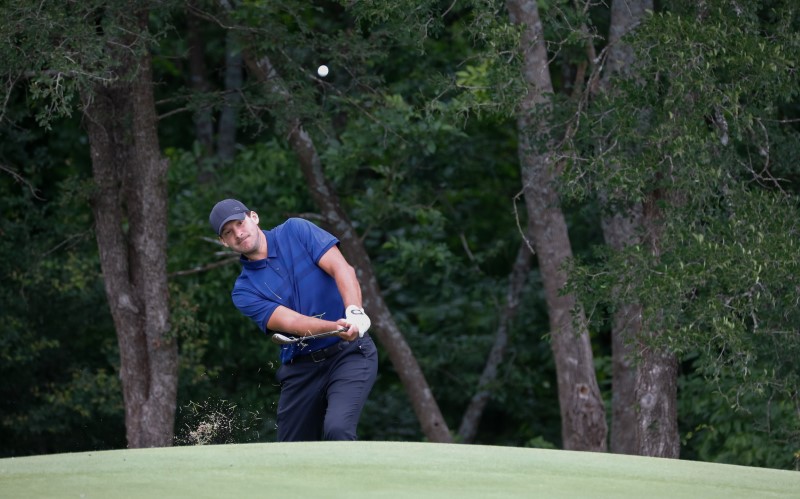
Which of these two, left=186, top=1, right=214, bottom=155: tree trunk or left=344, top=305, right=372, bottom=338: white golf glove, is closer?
left=344, top=305, right=372, bottom=338: white golf glove

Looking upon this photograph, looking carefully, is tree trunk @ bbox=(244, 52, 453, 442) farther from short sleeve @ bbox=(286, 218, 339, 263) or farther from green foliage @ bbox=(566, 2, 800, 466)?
short sleeve @ bbox=(286, 218, 339, 263)

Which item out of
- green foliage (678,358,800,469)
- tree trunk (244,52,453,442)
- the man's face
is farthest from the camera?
tree trunk (244,52,453,442)

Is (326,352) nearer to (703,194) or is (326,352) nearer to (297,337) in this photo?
(297,337)

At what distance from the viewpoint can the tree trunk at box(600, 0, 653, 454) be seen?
29.3ft

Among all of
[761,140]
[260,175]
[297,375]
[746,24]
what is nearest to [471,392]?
[260,175]

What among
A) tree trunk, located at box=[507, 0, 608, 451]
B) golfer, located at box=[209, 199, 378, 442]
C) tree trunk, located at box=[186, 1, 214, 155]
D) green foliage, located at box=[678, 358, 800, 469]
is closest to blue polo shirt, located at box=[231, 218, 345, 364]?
golfer, located at box=[209, 199, 378, 442]

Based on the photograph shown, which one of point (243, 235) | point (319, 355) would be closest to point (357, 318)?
point (319, 355)

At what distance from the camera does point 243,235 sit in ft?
19.1

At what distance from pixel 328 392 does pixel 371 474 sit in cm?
186

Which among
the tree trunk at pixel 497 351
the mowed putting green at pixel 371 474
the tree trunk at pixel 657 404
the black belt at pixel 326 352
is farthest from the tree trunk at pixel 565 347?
the mowed putting green at pixel 371 474

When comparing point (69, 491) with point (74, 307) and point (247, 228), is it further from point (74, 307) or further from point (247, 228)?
point (74, 307)

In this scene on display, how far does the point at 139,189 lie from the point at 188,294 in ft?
6.84

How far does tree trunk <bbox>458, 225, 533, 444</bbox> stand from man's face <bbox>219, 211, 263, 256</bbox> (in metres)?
8.81

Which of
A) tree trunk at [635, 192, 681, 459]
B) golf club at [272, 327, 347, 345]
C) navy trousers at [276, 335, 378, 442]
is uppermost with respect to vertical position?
golf club at [272, 327, 347, 345]
